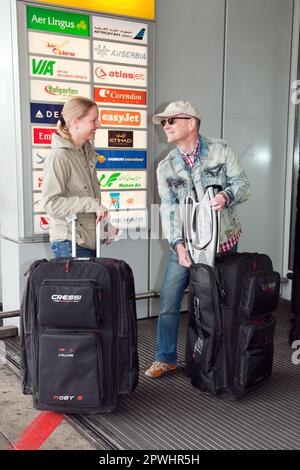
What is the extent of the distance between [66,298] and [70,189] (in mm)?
644

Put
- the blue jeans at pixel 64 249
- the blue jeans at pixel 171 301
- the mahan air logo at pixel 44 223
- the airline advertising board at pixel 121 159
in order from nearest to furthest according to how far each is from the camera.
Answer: the blue jeans at pixel 64 249
the blue jeans at pixel 171 301
the mahan air logo at pixel 44 223
the airline advertising board at pixel 121 159

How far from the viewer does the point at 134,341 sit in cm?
267

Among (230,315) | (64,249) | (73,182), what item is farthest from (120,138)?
Answer: (230,315)

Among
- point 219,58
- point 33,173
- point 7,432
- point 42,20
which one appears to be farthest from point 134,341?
point 219,58

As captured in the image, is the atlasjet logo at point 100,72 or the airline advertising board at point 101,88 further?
the atlasjet logo at point 100,72

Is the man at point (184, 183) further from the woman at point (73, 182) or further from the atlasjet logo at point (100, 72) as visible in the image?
the atlasjet logo at point (100, 72)

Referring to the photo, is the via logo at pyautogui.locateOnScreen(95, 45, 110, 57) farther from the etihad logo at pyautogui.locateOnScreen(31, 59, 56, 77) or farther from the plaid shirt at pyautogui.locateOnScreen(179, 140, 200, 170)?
the plaid shirt at pyautogui.locateOnScreen(179, 140, 200, 170)

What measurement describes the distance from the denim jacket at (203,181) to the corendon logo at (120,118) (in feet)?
3.40

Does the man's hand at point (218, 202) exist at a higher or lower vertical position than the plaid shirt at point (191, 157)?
lower

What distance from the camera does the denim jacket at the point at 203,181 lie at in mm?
2957

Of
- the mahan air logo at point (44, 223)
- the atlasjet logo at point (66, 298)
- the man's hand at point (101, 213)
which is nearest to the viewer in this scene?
the atlasjet logo at point (66, 298)

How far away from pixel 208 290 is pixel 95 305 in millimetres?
621

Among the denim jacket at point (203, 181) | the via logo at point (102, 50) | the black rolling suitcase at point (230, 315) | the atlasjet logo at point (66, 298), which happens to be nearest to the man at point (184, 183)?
the denim jacket at point (203, 181)

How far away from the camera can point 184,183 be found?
120 inches
